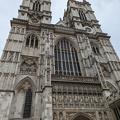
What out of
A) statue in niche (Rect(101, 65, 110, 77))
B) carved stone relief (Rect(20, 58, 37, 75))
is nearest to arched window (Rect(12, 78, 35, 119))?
carved stone relief (Rect(20, 58, 37, 75))

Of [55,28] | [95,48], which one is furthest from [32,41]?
[95,48]

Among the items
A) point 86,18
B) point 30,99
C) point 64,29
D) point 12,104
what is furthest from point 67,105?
point 86,18

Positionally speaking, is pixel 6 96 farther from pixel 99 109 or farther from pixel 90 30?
pixel 90 30

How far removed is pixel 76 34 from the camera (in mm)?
19625

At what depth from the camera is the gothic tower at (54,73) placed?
10133 mm

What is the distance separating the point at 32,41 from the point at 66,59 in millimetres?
5458

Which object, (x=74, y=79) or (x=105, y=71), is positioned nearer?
(x=74, y=79)

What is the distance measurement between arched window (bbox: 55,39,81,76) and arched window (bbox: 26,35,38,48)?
2.99 meters

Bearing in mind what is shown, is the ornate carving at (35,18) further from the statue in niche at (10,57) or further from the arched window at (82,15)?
the arched window at (82,15)

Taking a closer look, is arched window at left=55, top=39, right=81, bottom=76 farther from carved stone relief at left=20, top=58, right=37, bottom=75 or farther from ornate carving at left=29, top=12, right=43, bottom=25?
ornate carving at left=29, top=12, right=43, bottom=25

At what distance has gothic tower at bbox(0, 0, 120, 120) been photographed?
10.1m

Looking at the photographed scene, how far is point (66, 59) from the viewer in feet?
54.2

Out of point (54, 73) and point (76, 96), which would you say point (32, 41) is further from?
point (76, 96)

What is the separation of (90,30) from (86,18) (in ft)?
14.1
